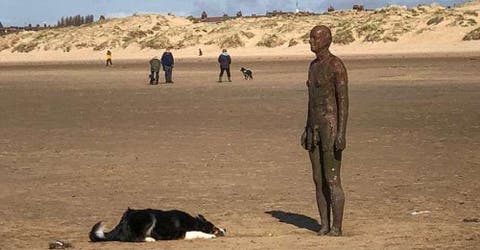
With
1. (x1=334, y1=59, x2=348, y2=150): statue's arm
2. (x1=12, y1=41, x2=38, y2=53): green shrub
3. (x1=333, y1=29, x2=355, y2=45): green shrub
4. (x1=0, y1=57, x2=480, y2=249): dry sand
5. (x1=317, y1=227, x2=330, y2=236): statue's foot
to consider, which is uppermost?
(x1=334, y1=59, x2=348, y2=150): statue's arm

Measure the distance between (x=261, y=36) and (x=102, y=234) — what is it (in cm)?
6796

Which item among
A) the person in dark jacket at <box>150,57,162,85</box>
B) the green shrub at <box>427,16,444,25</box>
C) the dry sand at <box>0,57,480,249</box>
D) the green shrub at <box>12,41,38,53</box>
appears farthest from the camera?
the green shrub at <box>12,41,38,53</box>

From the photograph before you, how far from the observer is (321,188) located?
9.70 metres

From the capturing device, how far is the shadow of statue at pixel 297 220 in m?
10.2

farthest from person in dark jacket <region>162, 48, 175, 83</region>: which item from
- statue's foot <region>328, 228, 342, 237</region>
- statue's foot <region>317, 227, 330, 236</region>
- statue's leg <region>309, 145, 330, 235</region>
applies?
statue's foot <region>328, 228, 342, 237</region>

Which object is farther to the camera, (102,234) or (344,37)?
(344,37)

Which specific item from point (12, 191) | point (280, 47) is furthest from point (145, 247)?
point (280, 47)

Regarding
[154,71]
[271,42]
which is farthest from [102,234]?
[271,42]

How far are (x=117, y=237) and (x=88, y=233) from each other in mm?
690

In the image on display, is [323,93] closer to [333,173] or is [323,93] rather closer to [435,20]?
[333,173]

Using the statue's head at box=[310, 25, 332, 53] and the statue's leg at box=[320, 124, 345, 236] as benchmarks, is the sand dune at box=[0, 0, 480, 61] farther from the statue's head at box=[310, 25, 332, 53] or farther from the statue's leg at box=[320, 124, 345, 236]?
the statue's leg at box=[320, 124, 345, 236]

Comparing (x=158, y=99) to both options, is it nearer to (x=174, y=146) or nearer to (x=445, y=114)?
(x=445, y=114)

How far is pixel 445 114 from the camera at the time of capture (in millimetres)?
22078

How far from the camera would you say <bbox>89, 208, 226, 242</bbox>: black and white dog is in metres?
9.30
